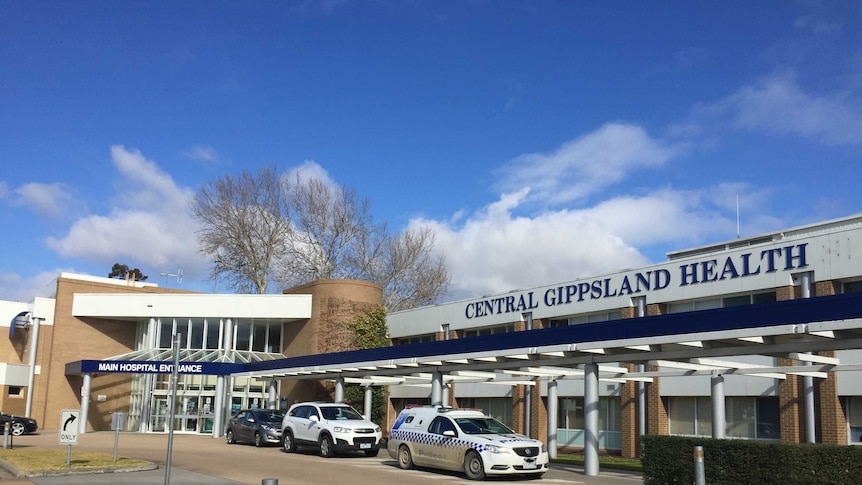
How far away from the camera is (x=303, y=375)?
3425 centimetres

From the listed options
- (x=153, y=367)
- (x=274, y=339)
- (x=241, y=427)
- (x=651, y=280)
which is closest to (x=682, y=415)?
(x=651, y=280)

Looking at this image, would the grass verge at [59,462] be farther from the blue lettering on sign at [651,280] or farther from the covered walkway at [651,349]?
the blue lettering on sign at [651,280]

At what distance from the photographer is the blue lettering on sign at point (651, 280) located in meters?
24.0

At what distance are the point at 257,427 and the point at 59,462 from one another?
1043 cm

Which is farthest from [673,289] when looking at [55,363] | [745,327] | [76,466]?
[55,363]

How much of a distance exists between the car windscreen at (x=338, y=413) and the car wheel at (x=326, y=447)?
2.62ft

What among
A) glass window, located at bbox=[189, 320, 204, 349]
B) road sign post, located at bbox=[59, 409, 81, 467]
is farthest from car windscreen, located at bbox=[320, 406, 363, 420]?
glass window, located at bbox=[189, 320, 204, 349]

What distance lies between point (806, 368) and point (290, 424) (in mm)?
15095

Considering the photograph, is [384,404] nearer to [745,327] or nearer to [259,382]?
[259,382]

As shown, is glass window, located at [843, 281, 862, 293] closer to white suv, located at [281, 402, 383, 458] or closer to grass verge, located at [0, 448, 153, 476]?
white suv, located at [281, 402, 383, 458]

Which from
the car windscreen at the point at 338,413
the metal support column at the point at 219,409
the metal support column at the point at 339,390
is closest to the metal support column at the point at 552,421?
the car windscreen at the point at 338,413

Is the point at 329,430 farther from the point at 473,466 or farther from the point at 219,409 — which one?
the point at 219,409

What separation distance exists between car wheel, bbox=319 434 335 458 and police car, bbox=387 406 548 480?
3376mm

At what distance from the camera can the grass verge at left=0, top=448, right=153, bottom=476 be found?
17.5 metres
